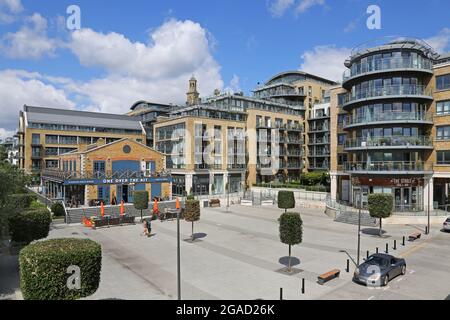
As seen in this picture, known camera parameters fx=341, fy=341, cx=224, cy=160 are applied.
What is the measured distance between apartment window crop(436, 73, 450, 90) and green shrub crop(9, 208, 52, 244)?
144ft

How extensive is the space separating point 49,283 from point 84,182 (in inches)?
1349

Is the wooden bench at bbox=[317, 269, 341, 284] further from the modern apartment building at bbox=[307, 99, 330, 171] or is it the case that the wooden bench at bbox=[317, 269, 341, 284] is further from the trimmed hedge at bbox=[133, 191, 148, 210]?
the modern apartment building at bbox=[307, 99, 330, 171]

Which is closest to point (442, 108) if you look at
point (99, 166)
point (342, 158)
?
point (342, 158)

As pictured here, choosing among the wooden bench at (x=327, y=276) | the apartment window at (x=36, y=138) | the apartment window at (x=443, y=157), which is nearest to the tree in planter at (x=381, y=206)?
the wooden bench at (x=327, y=276)

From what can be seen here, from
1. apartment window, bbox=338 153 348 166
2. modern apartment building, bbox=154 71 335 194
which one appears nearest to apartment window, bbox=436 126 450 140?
apartment window, bbox=338 153 348 166

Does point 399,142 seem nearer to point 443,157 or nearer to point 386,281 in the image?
point 443,157

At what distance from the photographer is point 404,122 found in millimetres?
39906

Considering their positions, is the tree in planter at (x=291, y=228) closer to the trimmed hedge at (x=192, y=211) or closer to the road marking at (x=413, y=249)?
the road marking at (x=413, y=249)

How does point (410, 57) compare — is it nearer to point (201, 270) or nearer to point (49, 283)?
point (201, 270)

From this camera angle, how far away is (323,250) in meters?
26.0

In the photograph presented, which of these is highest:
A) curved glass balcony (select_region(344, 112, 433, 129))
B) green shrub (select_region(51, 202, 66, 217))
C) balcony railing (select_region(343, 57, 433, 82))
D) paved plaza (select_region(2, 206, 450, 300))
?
balcony railing (select_region(343, 57, 433, 82))

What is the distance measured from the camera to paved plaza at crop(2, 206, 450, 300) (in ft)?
57.0

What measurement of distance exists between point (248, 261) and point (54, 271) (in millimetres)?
13654
